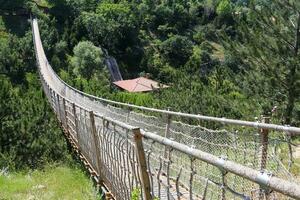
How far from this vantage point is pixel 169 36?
65.5m

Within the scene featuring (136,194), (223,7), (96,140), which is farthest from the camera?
(223,7)

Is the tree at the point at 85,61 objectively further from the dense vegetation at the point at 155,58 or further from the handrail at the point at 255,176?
the handrail at the point at 255,176

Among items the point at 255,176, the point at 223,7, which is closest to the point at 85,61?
the point at 223,7

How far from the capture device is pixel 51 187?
7957mm

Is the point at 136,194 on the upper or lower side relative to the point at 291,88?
upper

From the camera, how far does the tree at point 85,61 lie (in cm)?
4669

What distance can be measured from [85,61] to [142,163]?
145ft

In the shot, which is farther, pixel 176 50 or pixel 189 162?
pixel 176 50

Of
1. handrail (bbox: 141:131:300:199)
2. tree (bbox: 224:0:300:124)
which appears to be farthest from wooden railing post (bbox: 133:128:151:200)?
tree (bbox: 224:0:300:124)

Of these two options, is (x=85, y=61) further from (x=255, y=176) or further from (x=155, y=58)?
(x=255, y=176)

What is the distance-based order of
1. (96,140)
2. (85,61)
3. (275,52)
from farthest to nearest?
1. (85,61)
2. (275,52)
3. (96,140)

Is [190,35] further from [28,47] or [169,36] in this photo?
[28,47]

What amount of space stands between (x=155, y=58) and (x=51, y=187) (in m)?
51.2

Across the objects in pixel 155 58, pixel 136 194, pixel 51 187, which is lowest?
pixel 155 58
